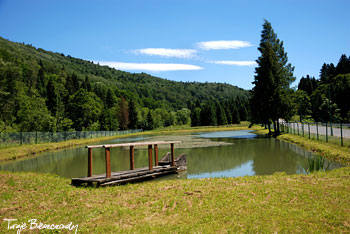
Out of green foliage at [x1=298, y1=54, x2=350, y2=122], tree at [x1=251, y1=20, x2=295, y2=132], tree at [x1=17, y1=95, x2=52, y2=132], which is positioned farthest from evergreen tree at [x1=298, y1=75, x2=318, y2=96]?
tree at [x1=17, y1=95, x2=52, y2=132]

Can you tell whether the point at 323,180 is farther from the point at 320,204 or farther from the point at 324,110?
the point at 324,110

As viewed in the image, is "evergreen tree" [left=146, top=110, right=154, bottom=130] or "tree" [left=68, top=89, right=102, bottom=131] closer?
"tree" [left=68, top=89, right=102, bottom=131]

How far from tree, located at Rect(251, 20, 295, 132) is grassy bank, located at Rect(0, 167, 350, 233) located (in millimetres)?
33942

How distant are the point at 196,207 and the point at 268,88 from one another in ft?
127

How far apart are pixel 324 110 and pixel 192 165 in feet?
214

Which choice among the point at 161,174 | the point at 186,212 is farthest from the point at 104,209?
the point at 161,174

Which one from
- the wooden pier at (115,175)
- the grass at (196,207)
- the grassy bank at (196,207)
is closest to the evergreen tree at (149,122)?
the wooden pier at (115,175)

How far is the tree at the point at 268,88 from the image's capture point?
42.4 meters

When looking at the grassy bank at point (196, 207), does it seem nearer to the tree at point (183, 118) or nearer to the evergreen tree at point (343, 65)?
the evergreen tree at point (343, 65)

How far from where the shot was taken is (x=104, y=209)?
729cm

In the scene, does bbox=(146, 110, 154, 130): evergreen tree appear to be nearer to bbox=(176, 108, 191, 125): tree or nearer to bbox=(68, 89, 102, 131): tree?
bbox=(176, 108, 191, 125): tree

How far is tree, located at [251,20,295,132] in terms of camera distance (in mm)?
42438

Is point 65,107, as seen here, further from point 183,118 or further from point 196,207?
point 183,118

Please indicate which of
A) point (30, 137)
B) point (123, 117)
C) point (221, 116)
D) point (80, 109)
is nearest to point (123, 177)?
point (30, 137)
